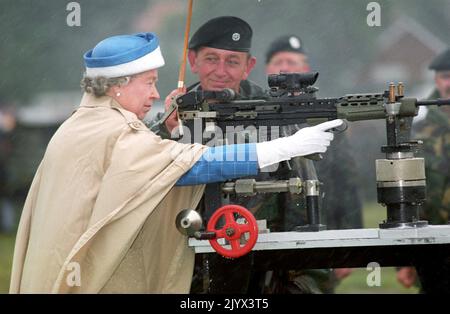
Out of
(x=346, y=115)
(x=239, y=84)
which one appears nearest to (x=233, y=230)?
(x=346, y=115)

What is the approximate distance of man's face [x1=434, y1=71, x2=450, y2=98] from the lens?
8.41 metres

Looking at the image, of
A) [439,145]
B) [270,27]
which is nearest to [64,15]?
[270,27]

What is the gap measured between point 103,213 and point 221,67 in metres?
1.98

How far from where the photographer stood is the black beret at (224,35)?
24.0 feet

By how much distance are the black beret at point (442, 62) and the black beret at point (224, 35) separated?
1.66 metres

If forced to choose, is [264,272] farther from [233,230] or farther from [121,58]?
[121,58]

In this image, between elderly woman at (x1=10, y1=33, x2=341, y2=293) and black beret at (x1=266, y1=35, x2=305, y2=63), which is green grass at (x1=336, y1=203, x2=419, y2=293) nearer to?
black beret at (x1=266, y1=35, x2=305, y2=63)

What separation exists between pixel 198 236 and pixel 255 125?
664mm

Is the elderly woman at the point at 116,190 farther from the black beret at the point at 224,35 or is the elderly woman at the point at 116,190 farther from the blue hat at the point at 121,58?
the black beret at the point at 224,35

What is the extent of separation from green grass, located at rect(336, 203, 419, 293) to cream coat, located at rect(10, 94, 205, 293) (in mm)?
3056

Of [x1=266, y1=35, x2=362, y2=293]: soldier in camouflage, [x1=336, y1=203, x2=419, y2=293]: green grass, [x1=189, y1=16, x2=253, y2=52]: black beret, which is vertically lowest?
[x1=336, y1=203, x2=419, y2=293]: green grass

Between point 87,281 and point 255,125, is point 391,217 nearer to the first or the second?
point 255,125

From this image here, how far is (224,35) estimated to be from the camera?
736cm

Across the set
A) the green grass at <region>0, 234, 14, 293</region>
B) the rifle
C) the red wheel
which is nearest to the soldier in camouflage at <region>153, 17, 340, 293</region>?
the rifle
